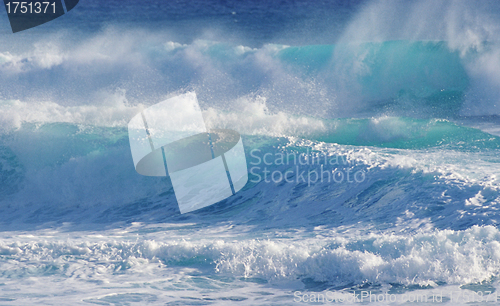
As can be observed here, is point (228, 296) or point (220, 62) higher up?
point (220, 62)

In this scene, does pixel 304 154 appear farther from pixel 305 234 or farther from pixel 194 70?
pixel 194 70

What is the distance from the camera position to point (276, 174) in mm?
8219

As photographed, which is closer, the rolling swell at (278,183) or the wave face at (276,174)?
the wave face at (276,174)

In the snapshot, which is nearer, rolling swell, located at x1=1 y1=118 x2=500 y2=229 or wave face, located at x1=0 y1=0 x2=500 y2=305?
wave face, located at x1=0 y1=0 x2=500 y2=305

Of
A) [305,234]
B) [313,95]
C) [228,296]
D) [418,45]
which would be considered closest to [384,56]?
[418,45]

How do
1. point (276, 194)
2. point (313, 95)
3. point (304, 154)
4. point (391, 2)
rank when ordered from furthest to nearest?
point (391, 2)
point (313, 95)
point (304, 154)
point (276, 194)

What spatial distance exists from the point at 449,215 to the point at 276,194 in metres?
2.77

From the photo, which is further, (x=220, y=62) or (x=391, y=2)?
(x=391, y=2)

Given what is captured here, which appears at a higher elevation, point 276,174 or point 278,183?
point 276,174

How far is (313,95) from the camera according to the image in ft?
49.2

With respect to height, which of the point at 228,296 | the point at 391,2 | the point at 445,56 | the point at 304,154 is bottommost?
the point at 228,296

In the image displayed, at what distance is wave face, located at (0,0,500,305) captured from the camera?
4801 millimetres

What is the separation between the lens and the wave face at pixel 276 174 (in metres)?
4.80

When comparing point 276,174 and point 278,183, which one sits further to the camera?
point 276,174
